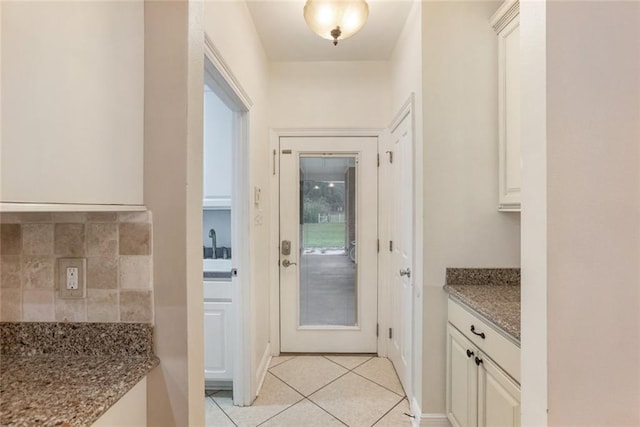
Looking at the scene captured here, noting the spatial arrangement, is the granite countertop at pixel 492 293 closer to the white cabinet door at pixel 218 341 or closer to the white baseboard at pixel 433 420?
the white baseboard at pixel 433 420

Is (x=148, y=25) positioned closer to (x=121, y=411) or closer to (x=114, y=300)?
(x=114, y=300)

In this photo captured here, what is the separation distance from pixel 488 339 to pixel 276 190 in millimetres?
2049

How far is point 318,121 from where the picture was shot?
2.91 meters

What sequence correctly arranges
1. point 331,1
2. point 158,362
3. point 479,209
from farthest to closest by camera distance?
point 479,209, point 331,1, point 158,362

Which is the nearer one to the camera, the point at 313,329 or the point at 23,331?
the point at 23,331

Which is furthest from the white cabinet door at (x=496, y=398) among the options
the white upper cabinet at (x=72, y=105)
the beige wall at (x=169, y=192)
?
the white upper cabinet at (x=72, y=105)

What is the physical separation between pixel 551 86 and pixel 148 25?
1183 millimetres

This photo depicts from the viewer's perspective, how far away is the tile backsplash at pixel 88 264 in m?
1.06

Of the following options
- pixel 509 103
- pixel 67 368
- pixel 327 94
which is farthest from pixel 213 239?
pixel 509 103

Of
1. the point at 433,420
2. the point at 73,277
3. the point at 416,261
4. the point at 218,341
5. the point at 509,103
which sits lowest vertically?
the point at 433,420

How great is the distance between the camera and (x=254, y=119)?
2357mm

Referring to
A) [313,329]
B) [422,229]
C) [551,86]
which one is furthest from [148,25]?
[313,329]

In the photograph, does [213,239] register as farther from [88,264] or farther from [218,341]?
[88,264]

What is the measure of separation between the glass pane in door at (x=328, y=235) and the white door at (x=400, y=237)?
33 cm
